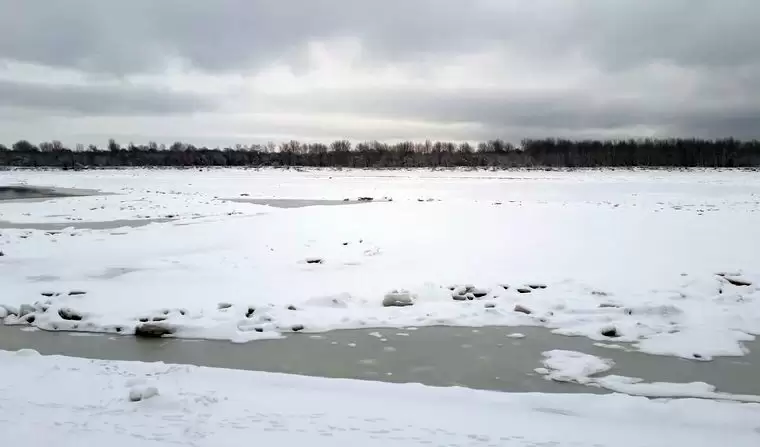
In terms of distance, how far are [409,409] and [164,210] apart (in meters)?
21.3

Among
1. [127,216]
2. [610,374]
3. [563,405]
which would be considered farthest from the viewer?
[127,216]

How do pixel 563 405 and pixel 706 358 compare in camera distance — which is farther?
pixel 706 358

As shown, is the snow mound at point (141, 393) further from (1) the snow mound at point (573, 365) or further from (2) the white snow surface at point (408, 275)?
(1) the snow mound at point (573, 365)

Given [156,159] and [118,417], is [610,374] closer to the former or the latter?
[118,417]

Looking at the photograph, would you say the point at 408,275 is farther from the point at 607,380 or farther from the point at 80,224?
the point at 80,224

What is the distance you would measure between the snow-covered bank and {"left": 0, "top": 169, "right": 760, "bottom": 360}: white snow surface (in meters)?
1.97

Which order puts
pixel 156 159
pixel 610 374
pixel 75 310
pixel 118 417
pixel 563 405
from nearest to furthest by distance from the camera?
1. pixel 118 417
2. pixel 563 405
3. pixel 610 374
4. pixel 75 310
5. pixel 156 159

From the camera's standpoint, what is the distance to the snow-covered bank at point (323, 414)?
439cm

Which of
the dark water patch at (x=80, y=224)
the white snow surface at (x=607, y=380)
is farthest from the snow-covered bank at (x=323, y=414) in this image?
the dark water patch at (x=80, y=224)

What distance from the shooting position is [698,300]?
344 inches

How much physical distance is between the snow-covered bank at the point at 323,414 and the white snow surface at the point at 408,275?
197 centimetres

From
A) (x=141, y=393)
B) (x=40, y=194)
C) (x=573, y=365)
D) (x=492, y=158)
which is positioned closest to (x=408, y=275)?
(x=573, y=365)

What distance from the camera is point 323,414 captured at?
15.9 feet

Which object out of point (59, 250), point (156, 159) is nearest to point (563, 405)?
point (59, 250)
